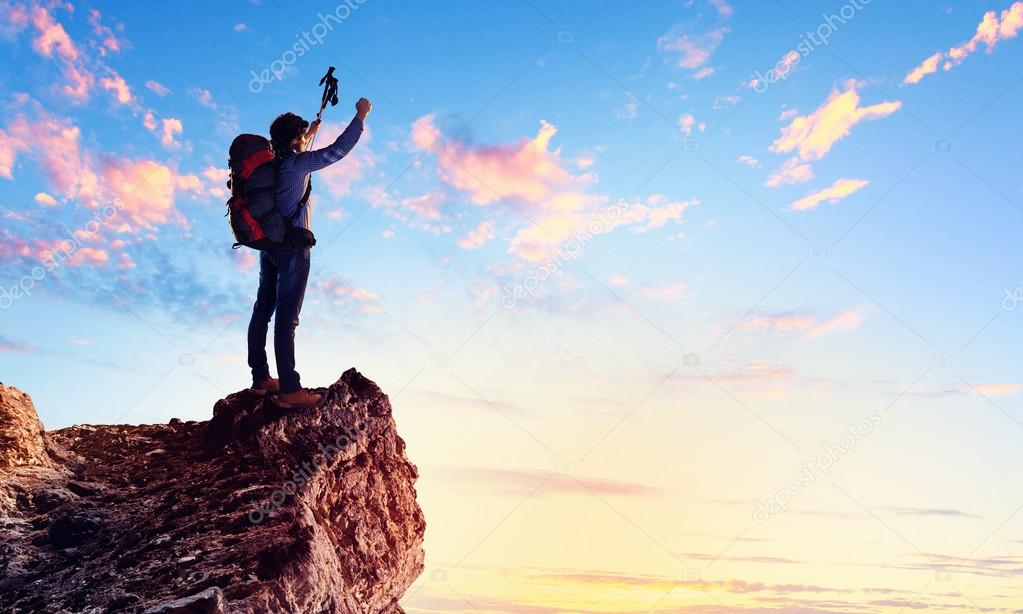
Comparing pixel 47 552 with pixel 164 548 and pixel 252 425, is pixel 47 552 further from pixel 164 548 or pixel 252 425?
pixel 252 425

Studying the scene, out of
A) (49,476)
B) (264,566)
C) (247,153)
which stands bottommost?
(264,566)

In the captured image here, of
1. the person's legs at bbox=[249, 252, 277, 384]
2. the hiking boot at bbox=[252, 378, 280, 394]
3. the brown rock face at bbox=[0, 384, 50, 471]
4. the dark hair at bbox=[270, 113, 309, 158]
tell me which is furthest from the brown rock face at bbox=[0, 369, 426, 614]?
the dark hair at bbox=[270, 113, 309, 158]

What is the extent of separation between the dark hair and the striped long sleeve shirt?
0.23 metres

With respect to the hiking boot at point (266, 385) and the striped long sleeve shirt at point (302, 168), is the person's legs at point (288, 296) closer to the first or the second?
the striped long sleeve shirt at point (302, 168)

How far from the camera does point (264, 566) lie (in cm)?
685

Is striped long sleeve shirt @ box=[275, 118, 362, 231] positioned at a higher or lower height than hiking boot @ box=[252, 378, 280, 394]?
higher

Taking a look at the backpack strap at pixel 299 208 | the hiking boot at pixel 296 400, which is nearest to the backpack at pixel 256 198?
the backpack strap at pixel 299 208

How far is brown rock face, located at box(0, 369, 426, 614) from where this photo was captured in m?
6.91

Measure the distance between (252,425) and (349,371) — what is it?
1487 mm

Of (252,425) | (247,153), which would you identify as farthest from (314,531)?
(247,153)

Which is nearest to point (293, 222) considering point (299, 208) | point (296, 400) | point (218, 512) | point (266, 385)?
point (299, 208)

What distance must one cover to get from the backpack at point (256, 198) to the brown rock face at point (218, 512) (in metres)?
2.15

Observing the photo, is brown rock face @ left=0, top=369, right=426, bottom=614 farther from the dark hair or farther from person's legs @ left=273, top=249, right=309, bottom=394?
the dark hair

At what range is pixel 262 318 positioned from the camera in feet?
35.3
